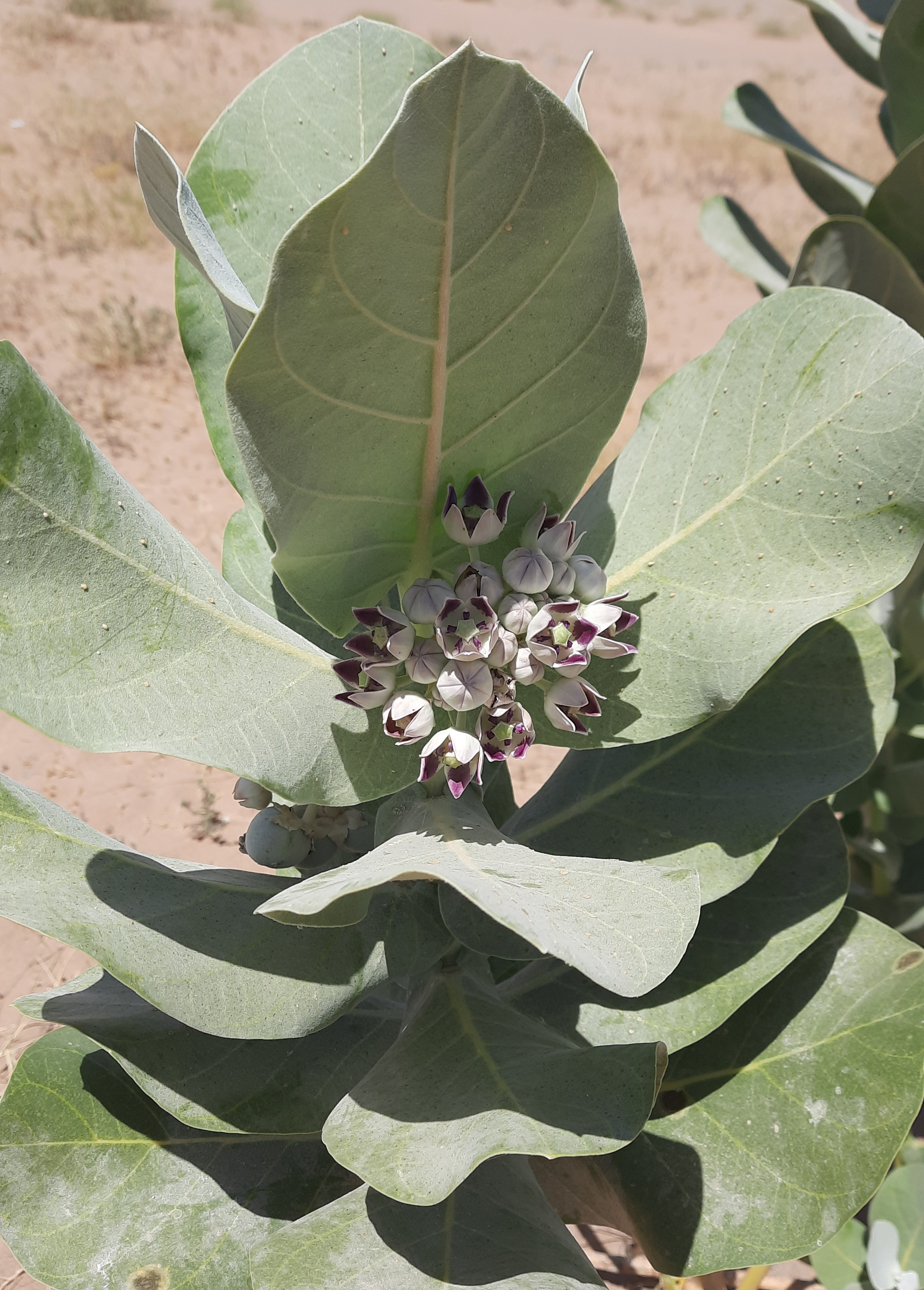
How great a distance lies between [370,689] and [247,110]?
818 mm

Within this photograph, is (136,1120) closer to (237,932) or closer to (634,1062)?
(237,932)

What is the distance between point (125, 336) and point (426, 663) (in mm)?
6125

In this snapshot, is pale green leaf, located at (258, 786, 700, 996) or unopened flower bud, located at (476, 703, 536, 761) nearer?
pale green leaf, located at (258, 786, 700, 996)

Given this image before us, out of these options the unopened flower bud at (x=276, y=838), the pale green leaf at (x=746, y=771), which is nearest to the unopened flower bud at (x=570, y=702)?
the pale green leaf at (x=746, y=771)

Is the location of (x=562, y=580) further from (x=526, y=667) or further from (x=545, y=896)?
(x=545, y=896)

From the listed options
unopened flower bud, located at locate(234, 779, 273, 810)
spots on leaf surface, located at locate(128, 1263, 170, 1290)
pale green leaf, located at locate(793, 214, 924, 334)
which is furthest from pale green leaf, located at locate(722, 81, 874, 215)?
spots on leaf surface, located at locate(128, 1263, 170, 1290)

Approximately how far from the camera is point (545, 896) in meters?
0.99

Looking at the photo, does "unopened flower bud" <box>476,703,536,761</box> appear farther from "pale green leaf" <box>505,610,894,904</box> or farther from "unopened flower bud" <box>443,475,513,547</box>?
"pale green leaf" <box>505,610,894,904</box>

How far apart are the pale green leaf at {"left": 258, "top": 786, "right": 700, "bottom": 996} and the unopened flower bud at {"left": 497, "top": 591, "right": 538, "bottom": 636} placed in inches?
9.6

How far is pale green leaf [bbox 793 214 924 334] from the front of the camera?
1.94 meters

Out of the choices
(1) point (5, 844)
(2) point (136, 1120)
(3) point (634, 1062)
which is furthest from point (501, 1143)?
(2) point (136, 1120)

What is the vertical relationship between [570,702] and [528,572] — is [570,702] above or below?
below

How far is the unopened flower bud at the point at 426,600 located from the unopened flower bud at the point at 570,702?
0.55 ft

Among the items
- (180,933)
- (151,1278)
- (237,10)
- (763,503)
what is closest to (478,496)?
(763,503)
